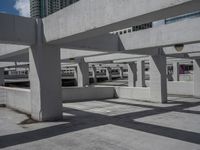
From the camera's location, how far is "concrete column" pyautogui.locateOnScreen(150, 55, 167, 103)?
52.1ft

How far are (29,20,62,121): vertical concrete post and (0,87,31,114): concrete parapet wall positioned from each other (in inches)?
64.7

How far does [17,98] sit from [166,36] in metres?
8.86

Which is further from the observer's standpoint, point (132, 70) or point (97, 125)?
point (132, 70)

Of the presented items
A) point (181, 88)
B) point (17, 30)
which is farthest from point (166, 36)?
point (181, 88)

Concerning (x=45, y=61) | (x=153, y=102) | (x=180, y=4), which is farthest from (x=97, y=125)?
(x=153, y=102)

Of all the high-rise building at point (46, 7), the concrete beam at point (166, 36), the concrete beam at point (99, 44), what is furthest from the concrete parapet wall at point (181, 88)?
the high-rise building at point (46, 7)

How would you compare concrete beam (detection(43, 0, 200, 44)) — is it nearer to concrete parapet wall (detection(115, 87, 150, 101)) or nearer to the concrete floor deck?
the concrete floor deck

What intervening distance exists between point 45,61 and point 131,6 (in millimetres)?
5297

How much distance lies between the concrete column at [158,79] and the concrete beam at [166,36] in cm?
414

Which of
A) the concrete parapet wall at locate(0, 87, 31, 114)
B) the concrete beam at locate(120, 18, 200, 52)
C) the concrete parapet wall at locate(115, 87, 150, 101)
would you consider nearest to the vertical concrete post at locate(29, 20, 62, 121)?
the concrete parapet wall at locate(0, 87, 31, 114)

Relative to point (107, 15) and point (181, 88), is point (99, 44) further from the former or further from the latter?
point (181, 88)

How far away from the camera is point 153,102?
1605 cm

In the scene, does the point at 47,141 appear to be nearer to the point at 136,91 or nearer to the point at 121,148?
the point at 121,148

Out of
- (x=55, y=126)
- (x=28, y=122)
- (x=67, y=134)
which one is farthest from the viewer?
(x=28, y=122)
